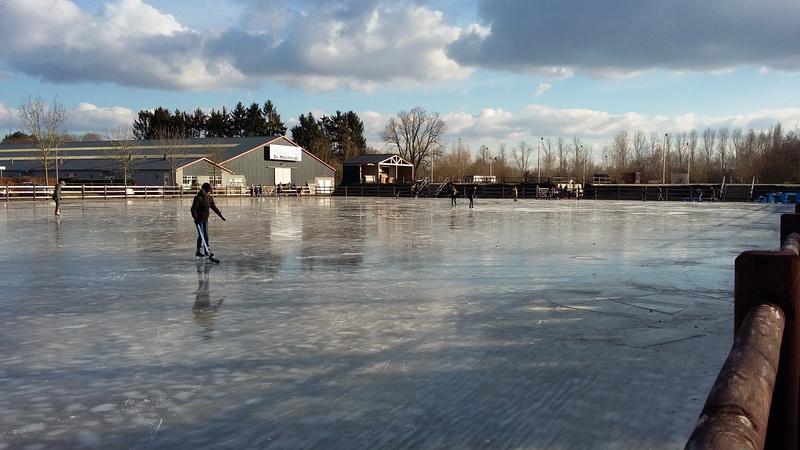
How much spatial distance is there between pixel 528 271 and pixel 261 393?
22.4ft

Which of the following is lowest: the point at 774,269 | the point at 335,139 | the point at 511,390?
the point at 511,390

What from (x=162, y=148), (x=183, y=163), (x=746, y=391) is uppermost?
(x=162, y=148)

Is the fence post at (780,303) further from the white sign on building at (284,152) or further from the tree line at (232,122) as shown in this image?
the tree line at (232,122)

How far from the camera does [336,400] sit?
4.25 m

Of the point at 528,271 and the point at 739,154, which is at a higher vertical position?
the point at 739,154

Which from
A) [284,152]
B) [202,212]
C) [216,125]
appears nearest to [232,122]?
[216,125]

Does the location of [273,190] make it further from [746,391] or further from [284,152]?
[746,391]

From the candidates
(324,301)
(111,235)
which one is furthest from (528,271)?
(111,235)

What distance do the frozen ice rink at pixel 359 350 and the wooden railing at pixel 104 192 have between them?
35523 millimetres

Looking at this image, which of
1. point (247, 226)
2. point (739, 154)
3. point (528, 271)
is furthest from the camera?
point (739, 154)

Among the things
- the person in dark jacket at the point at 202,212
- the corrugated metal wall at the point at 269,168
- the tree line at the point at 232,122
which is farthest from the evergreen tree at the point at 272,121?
the person in dark jacket at the point at 202,212

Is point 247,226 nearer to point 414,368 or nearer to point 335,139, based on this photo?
point 414,368

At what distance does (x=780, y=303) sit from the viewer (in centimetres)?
185

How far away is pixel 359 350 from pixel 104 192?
46201 millimetres
